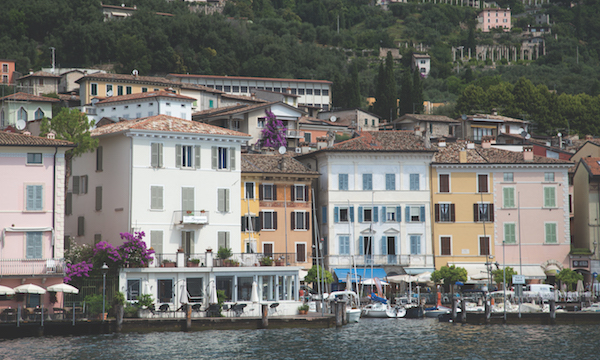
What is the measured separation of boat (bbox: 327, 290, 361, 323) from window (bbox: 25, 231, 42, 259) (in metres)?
18.2

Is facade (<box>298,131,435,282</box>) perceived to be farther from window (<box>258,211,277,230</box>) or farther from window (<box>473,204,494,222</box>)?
window (<box>258,211,277,230</box>)

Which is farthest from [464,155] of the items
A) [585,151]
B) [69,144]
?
[69,144]

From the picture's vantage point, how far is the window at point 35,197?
154ft

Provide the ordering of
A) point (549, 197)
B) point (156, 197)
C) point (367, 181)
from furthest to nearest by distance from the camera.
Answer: point (549, 197), point (367, 181), point (156, 197)

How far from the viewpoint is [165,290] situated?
50156mm

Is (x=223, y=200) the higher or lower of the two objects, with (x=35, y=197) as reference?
higher

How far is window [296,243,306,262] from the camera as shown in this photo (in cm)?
6569

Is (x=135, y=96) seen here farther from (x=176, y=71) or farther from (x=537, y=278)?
(x=176, y=71)

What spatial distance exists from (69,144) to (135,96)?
40341 mm

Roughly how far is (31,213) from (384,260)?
2912 cm

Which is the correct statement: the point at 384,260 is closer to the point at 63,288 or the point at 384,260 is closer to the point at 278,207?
the point at 278,207

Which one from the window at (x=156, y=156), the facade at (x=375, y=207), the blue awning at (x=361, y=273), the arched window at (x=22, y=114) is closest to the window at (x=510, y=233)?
the facade at (x=375, y=207)

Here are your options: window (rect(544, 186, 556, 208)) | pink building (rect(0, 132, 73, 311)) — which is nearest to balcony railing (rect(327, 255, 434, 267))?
window (rect(544, 186, 556, 208))

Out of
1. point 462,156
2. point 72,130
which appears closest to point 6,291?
point 72,130
